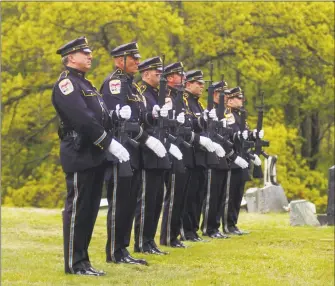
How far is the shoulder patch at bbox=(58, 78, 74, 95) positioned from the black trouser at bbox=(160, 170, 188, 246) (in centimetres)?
307

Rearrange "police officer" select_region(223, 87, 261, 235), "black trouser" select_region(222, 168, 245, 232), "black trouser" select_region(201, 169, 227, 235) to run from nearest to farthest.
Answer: "black trouser" select_region(201, 169, 227, 235) < "police officer" select_region(223, 87, 261, 235) < "black trouser" select_region(222, 168, 245, 232)

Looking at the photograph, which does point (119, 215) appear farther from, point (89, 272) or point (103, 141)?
point (103, 141)

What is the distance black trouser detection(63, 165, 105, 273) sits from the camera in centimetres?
874

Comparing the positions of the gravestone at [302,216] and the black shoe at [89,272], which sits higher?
the gravestone at [302,216]

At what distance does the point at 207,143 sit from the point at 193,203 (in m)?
0.89

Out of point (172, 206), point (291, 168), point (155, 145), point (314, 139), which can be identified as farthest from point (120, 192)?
point (314, 139)

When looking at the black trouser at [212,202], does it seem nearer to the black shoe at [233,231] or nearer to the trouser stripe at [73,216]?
the black shoe at [233,231]

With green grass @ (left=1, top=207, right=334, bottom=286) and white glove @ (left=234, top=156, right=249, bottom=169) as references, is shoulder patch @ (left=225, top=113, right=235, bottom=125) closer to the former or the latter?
white glove @ (left=234, top=156, right=249, bottom=169)

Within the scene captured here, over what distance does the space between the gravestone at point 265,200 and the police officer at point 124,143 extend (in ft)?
32.8

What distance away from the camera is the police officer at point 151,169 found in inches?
401

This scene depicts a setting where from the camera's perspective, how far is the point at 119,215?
967cm

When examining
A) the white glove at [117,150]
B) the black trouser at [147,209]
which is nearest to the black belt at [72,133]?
the white glove at [117,150]

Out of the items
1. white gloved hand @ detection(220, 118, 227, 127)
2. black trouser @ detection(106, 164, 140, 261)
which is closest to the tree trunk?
white gloved hand @ detection(220, 118, 227, 127)

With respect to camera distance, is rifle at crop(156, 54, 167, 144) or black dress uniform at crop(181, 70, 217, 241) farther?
black dress uniform at crop(181, 70, 217, 241)
